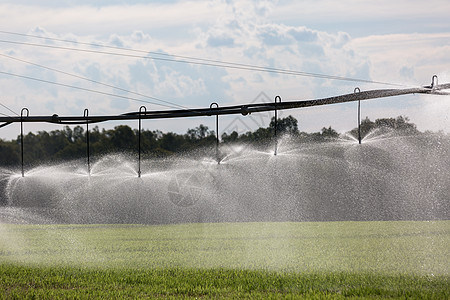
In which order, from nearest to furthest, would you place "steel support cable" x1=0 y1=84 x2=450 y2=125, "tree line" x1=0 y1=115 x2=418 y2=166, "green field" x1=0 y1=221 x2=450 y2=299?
"green field" x1=0 y1=221 x2=450 y2=299 < "steel support cable" x1=0 y1=84 x2=450 y2=125 < "tree line" x1=0 y1=115 x2=418 y2=166

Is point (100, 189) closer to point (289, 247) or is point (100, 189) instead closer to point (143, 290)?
point (289, 247)

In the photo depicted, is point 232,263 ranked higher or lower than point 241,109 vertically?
lower

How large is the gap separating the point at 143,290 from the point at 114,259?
128 inches

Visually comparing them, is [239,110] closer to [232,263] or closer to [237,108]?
[237,108]

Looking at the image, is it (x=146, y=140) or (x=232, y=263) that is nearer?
(x=232, y=263)

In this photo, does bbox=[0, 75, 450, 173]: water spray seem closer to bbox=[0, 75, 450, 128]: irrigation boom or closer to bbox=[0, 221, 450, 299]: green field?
bbox=[0, 75, 450, 128]: irrigation boom

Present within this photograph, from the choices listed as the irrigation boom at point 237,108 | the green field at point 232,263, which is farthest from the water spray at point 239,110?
the green field at point 232,263

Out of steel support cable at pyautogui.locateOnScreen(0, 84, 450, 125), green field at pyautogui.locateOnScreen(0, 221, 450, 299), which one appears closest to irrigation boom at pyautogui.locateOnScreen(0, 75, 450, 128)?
steel support cable at pyautogui.locateOnScreen(0, 84, 450, 125)

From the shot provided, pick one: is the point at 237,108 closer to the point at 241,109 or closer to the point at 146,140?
the point at 241,109

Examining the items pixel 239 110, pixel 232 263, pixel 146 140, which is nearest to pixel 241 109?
pixel 239 110

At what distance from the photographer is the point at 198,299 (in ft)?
26.0

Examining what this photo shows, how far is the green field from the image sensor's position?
8.48 m

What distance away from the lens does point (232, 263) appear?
1065 centimetres

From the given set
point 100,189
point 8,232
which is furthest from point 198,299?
point 100,189
